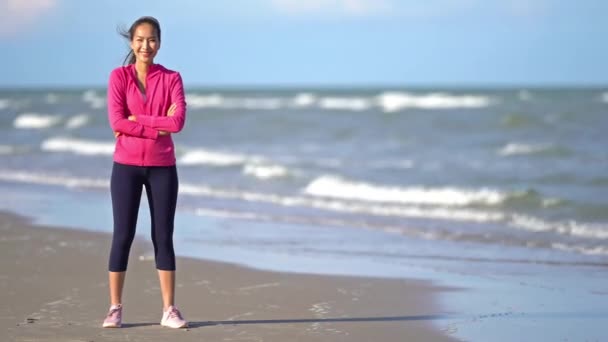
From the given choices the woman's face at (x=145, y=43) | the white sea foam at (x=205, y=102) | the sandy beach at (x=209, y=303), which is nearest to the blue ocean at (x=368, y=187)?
the sandy beach at (x=209, y=303)

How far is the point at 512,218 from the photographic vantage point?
35.5 ft

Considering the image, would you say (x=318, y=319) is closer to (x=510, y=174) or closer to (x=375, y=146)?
(x=510, y=174)

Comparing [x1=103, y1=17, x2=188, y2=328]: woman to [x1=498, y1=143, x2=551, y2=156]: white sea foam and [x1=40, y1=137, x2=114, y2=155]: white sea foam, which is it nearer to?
[x1=498, y1=143, x2=551, y2=156]: white sea foam

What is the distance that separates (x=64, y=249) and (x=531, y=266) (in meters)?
3.96

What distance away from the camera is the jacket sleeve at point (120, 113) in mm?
4676

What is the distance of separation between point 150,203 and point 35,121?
111 feet

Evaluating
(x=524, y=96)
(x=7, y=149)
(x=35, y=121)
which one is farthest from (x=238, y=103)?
(x=7, y=149)

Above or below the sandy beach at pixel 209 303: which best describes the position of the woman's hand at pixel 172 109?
above

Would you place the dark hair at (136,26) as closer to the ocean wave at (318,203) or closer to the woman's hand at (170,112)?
the woman's hand at (170,112)

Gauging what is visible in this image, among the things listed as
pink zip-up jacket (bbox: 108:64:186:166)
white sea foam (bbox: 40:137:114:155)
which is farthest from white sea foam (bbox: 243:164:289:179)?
pink zip-up jacket (bbox: 108:64:186:166)

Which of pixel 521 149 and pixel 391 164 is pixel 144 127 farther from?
pixel 521 149

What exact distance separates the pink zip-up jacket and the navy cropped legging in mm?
56

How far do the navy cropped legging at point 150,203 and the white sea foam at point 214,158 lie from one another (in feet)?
41.2

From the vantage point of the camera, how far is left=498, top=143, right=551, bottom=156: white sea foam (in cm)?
1852
